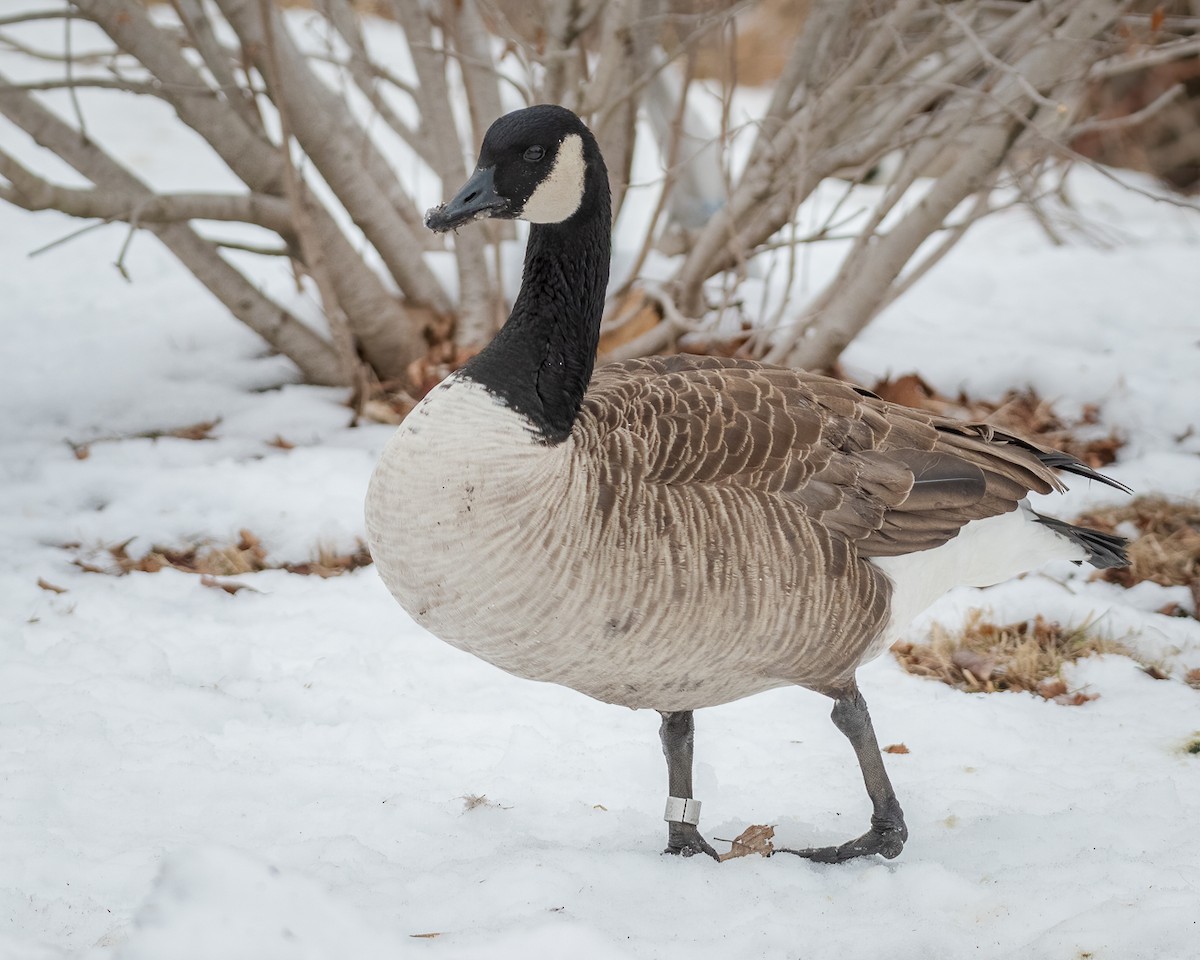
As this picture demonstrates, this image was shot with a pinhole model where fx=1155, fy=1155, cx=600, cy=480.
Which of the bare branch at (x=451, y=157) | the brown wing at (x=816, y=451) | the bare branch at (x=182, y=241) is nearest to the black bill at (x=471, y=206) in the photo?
the brown wing at (x=816, y=451)

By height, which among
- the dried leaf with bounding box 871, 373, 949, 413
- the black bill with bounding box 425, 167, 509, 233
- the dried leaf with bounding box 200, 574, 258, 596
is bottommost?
the dried leaf with bounding box 200, 574, 258, 596

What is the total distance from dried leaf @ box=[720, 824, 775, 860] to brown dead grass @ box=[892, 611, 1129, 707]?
143 cm

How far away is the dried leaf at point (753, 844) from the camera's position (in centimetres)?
350

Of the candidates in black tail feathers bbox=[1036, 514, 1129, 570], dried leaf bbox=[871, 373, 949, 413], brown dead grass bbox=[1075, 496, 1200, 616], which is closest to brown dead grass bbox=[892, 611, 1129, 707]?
brown dead grass bbox=[1075, 496, 1200, 616]

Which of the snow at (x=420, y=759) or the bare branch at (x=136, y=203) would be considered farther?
the bare branch at (x=136, y=203)

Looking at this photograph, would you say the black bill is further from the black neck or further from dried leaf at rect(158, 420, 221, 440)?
dried leaf at rect(158, 420, 221, 440)

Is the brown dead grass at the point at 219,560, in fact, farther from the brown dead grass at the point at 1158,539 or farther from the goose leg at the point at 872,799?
the brown dead grass at the point at 1158,539

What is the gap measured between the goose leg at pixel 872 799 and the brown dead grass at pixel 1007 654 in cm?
122

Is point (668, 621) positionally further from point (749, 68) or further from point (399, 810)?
point (749, 68)

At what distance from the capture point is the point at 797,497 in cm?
323

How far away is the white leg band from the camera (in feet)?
11.7

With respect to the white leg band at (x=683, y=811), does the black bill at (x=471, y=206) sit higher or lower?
higher

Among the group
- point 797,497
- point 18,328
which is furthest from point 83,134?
point 797,497

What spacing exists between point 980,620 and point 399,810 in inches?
104
